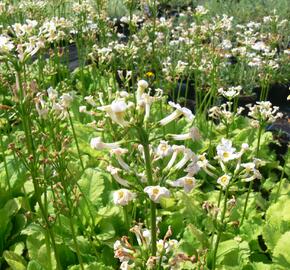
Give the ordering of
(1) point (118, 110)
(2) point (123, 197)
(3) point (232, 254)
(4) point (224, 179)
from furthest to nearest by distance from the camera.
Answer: (3) point (232, 254)
(4) point (224, 179)
(2) point (123, 197)
(1) point (118, 110)

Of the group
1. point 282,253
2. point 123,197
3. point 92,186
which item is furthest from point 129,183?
point 92,186

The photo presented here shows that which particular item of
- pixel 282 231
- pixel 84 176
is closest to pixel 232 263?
pixel 282 231

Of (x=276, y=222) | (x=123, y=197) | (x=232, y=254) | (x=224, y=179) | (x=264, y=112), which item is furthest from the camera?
(x=276, y=222)

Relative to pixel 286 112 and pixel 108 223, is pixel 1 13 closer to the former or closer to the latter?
pixel 108 223

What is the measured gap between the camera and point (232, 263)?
2793 mm

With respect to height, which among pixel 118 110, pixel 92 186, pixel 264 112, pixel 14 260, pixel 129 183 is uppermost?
pixel 118 110

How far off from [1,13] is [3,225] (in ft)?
5.48

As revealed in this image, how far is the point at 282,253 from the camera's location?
2.72m

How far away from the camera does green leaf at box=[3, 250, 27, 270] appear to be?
2713mm

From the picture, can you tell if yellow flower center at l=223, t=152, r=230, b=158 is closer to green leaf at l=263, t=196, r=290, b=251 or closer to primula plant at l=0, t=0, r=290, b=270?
primula plant at l=0, t=0, r=290, b=270

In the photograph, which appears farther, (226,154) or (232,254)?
(232,254)

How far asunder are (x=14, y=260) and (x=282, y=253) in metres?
1.44

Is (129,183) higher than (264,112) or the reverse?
higher

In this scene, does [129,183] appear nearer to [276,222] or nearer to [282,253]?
[282,253]
